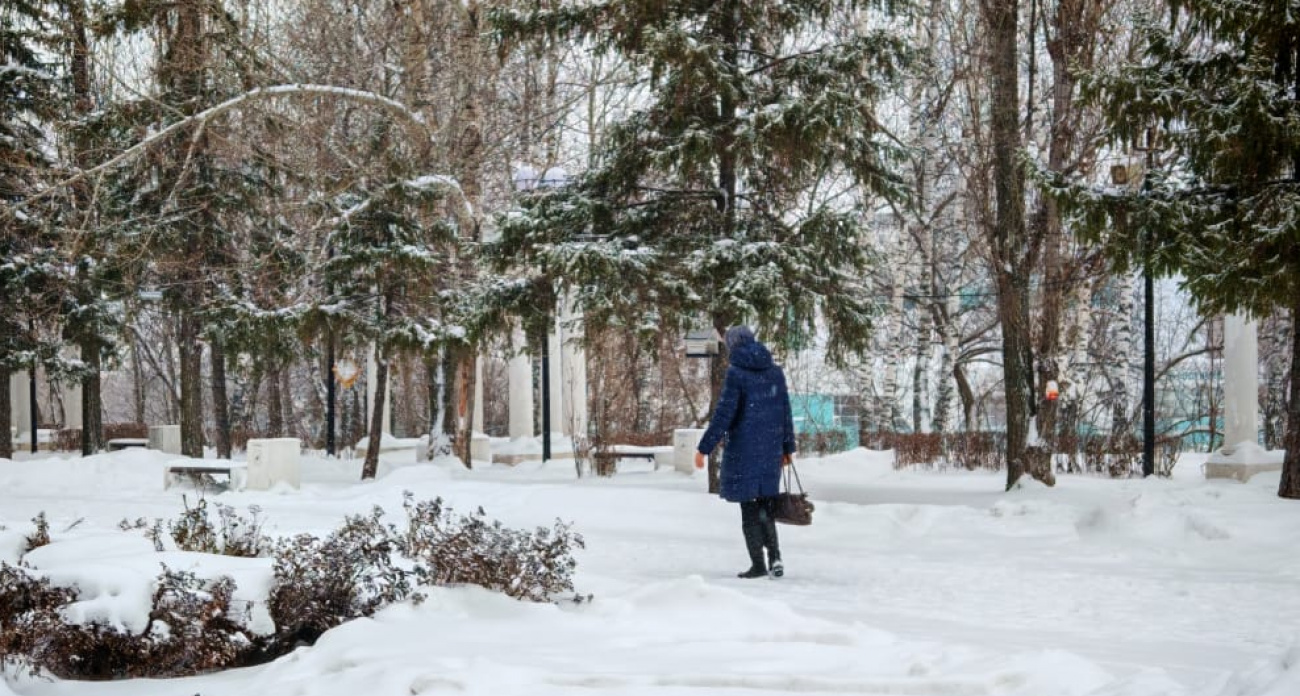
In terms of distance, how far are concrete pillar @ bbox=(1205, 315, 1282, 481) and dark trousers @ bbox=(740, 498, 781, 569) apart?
10.8m

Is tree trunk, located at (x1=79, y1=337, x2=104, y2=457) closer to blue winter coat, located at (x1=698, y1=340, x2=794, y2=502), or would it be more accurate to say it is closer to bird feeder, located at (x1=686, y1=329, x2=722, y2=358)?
bird feeder, located at (x1=686, y1=329, x2=722, y2=358)

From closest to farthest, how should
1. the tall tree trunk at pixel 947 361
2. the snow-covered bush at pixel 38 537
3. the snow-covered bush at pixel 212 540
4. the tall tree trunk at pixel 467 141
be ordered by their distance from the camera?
the snow-covered bush at pixel 38 537 → the snow-covered bush at pixel 212 540 → the tall tree trunk at pixel 467 141 → the tall tree trunk at pixel 947 361

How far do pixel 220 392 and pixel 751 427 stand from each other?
17.5 meters

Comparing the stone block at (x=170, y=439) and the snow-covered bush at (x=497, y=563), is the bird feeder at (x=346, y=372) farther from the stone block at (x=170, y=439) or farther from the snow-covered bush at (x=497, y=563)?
the snow-covered bush at (x=497, y=563)

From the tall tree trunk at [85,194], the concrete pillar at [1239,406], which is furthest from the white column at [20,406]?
the concrete pillar at [1239,406]

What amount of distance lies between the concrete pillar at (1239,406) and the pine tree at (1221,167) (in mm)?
4495

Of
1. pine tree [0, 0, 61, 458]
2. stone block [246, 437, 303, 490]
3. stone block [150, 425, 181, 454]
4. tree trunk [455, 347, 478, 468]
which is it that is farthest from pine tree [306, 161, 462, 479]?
stone block [150, 425, 181, 454]

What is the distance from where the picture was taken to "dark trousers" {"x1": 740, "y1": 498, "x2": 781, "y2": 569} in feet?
30.2

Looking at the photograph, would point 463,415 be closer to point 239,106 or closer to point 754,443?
point 239,106

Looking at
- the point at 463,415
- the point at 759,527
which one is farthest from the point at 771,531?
the point at 463,415

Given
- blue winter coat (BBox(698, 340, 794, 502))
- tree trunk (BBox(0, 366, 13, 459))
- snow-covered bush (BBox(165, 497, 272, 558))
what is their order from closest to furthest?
snow-covered bush (BBox(165, 497, 272, 558))
blue winter coat (BBox(698, 340, 794, 502))
tree trunk (BBox(0, 366, 13, 459))

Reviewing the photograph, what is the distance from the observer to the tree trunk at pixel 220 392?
76.2ft

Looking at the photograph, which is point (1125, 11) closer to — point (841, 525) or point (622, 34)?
point (622, 34)

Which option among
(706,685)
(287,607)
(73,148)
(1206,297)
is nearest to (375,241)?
(73,148)
